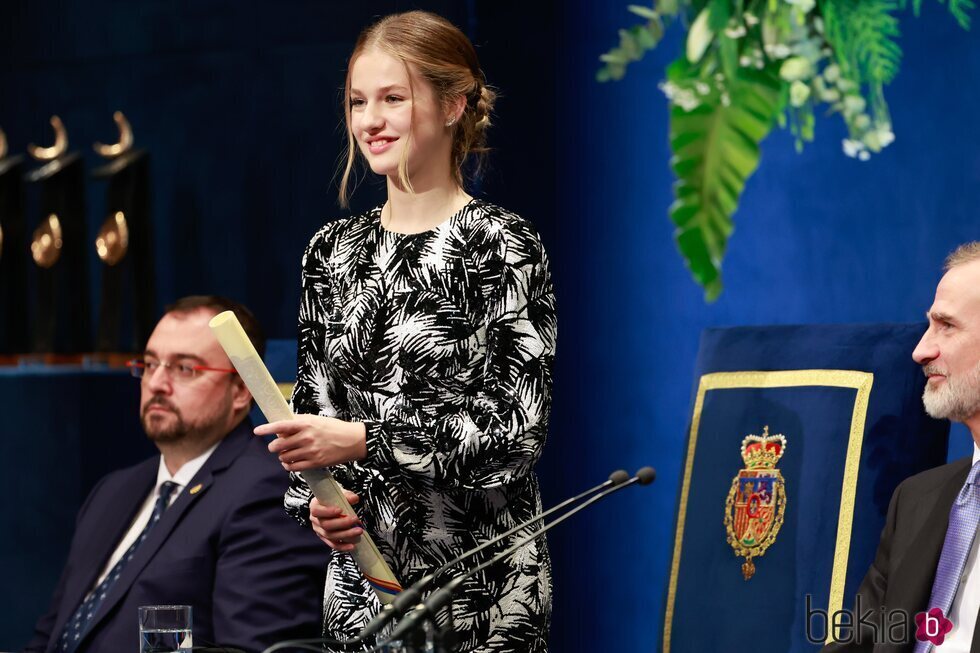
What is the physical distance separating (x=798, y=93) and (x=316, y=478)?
154 centimetres

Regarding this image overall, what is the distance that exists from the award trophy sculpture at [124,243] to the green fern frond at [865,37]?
87.7 inches

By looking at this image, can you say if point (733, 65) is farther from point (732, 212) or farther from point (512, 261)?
point (512, 261)

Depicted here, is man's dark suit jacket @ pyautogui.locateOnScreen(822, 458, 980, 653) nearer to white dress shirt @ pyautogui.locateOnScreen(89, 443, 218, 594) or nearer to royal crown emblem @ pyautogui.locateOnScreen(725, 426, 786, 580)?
royal crown emblem @ pyautogui.locateOnScreen(725, 426, 786, 580)

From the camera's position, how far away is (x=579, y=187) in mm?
3535

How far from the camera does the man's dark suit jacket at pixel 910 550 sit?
7.58 ft

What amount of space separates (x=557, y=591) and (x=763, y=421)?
1.00m

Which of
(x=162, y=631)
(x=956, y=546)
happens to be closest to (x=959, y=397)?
Answer: (x=956, y=546)

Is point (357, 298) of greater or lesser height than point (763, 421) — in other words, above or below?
above

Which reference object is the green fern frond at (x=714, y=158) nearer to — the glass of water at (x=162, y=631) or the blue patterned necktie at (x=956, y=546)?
the blue patterned necktie at (x=956, y=546)

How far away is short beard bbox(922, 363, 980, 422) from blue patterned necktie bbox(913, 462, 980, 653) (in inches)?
3.9

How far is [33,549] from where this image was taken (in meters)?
4.28

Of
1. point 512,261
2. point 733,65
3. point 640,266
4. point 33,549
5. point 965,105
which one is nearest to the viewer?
point 512,261

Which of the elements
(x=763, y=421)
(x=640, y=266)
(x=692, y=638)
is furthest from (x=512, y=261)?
(x=640, y=266)

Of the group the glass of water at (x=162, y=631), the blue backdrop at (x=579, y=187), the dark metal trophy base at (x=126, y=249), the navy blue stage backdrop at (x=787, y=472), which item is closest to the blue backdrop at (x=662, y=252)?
the blue backdrop at (x=579, y=187)
